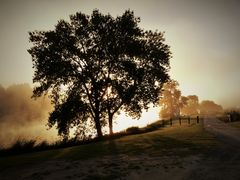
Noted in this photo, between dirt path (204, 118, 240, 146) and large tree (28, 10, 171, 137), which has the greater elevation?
large tree (28, 10, 171, 137)

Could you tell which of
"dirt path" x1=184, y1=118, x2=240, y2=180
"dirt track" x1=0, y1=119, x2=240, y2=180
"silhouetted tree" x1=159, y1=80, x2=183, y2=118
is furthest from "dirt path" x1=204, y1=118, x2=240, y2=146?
"silhouetted tree" x1=159, y1=80, x2=183, y2=118

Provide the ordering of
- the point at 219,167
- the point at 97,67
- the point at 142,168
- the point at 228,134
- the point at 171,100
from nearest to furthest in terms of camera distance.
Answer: the point at 219,167, the point at 142,168, the point at 228,134, the point at 97,67, the point at 171,100

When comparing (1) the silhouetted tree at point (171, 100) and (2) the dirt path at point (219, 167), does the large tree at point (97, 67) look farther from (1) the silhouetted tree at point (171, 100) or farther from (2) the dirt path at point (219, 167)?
(1) the silhouetted tree at point (171, 100)

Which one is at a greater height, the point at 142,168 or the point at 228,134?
the point at 142,168

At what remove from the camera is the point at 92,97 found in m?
31.2

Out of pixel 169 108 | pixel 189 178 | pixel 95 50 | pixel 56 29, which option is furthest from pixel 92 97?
pixel 169 108

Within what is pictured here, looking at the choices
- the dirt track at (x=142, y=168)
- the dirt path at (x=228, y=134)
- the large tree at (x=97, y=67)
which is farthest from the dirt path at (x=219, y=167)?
the large tree at (x=97, y=67)

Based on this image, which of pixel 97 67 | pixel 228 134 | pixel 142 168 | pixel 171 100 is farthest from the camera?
pixel 171 100

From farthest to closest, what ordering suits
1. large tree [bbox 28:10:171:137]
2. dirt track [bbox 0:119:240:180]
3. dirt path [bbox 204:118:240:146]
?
large tree [bbox 28:10:171:137]
dirt path [bbox 204:118:240:146]
dirt track [bbox 0:119:240:180]

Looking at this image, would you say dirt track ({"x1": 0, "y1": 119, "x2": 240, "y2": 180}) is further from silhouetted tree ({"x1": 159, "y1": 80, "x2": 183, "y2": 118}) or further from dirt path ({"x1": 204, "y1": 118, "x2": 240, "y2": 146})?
silhouetted tree ({"x1": 159, "y1": 80, "x2": 183, "y2": 118})

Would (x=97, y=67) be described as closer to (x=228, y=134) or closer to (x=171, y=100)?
(x=228, y=134)

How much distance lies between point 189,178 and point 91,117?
25289 mm

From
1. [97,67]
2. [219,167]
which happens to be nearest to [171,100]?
[97,67]

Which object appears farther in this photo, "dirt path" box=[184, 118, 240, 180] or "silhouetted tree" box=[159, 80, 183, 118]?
"silhouetted tree" box=[159, 80, 183, 118]
